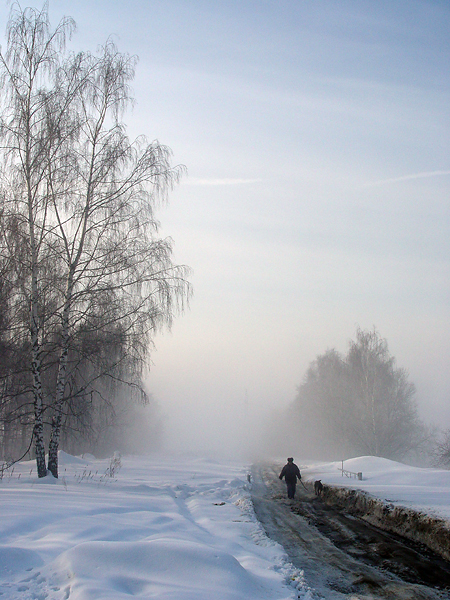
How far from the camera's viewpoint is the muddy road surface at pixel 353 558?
5.25 meters

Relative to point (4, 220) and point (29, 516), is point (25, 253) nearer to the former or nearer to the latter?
point (4, 220)

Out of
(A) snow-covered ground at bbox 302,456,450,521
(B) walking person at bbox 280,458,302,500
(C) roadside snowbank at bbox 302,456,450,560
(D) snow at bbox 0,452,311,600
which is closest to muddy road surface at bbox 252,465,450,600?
(C) roadside snowbank at bbox 302,456,450,560

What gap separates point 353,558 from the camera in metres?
6.69

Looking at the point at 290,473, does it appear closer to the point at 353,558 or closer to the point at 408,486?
the point at 408,486

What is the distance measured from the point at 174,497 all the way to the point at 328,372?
137 feet

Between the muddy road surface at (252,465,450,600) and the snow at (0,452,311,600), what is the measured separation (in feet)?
1.42

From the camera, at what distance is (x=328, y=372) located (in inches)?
1992

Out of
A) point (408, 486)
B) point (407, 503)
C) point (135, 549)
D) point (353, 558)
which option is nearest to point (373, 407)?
point (408, 486)

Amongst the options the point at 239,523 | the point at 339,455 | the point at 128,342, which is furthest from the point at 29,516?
the point at 339,455

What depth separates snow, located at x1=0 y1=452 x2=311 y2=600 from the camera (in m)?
4.05

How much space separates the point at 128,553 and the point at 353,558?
3.96 m

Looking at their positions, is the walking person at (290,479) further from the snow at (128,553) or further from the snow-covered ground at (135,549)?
the snow at (128,553)

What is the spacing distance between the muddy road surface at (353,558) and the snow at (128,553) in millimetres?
434

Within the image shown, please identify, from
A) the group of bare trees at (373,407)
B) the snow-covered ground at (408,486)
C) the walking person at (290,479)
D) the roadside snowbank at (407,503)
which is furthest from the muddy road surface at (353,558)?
the group of bare trees at (373,407)
